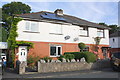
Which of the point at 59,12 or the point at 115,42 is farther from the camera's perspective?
the point at 115,42

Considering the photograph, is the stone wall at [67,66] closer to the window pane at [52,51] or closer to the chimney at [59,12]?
the window pane at [52,51]

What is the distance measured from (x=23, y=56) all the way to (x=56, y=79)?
298 inches

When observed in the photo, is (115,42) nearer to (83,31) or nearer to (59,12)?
(83,31)

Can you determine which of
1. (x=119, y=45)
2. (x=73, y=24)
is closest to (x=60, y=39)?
(x=73, y=24)

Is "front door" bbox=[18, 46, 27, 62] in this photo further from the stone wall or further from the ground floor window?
the stone wall

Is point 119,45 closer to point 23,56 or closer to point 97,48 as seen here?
point 97,48

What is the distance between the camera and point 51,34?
692 inches

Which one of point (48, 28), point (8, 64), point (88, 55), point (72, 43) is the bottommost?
point (8, 64)

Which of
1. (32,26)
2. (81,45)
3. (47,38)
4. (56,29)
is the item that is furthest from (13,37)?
(81,45)

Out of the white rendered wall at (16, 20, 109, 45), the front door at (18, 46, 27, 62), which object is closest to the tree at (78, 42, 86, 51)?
the white rendered wall at (16, 20, 109, 45)

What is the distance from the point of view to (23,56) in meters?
15.7

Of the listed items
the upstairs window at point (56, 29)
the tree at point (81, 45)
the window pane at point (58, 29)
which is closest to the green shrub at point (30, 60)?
the upstairs window at point (56, 29)

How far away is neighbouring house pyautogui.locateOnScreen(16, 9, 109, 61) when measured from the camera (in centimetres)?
1605

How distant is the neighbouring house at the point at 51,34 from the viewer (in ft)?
52.6
